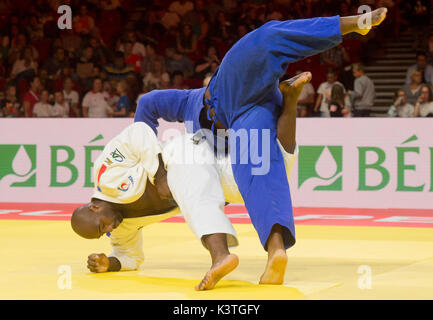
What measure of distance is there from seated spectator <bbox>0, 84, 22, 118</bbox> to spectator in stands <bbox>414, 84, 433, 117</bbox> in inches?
219

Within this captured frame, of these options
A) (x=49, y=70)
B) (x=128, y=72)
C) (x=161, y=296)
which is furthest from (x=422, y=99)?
(x=161, y=296)

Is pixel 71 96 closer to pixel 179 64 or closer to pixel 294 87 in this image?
pixel 179 64

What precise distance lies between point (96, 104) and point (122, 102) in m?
0.44

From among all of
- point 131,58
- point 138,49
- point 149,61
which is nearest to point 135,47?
point 138,49

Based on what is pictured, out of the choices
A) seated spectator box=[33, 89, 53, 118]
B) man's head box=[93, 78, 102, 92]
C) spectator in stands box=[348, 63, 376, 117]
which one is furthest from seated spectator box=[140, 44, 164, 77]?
spectator in stands box=[348, 63, 376, 117]

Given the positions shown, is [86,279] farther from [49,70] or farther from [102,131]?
[49,70]

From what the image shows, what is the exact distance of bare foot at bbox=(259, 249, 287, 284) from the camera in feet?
11.7

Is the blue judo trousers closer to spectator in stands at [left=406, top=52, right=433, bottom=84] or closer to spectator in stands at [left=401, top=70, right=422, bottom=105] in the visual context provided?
spectator in stands at [left=401, top=70, right=422, bottom=105]

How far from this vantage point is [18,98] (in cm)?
1155

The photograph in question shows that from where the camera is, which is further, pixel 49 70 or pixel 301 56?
pixel 49 70

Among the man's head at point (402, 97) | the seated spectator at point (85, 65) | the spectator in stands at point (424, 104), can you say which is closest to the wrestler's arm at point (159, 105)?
the spectator in stands at point (424, 104)

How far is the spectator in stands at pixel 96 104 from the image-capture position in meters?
10.7

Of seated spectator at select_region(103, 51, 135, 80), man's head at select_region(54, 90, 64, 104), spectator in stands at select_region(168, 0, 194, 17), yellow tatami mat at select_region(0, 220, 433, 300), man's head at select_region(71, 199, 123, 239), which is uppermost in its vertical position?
spectator in stands at select_region(168, 0, 194, 17)

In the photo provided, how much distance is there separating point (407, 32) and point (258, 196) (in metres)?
9.30
